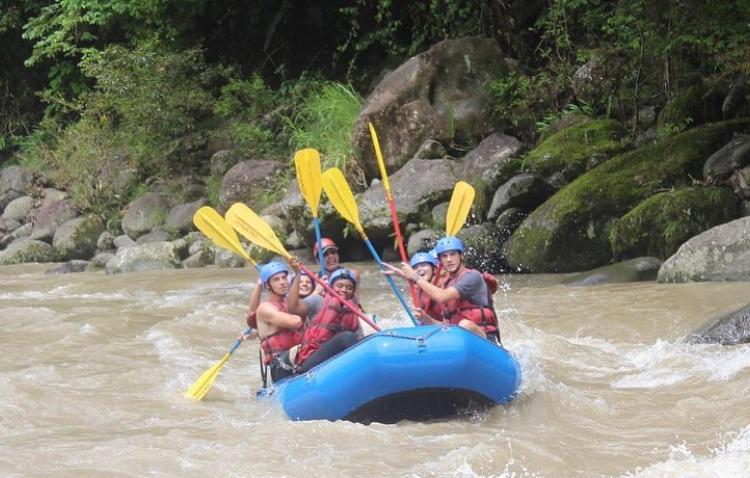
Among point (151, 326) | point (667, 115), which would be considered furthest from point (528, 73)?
point (151, 326)

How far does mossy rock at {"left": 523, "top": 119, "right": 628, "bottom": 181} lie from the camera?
34.7 ft

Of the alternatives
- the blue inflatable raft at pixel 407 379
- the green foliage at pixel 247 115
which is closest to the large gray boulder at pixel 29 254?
the green foliage at pixel 247 115

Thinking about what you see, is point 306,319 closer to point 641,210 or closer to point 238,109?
point 641,210

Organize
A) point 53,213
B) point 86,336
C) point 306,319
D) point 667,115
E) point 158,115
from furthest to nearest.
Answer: point 53,213, point 158,115, point 667,115, point 86,336, point 306,319

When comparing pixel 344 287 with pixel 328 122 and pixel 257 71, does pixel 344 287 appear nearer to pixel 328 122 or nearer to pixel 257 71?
pixel 328 122

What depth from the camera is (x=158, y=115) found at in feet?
50.2

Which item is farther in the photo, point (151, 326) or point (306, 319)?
point (151, 326)

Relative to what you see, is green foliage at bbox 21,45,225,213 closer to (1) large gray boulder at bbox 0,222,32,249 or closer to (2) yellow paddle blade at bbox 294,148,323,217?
(1) large gray boulder at bbox 0,222,32,249

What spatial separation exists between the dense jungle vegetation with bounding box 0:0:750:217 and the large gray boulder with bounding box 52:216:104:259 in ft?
1.25

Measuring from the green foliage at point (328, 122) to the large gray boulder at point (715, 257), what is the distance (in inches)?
204

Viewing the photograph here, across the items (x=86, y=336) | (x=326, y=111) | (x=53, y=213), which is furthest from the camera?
(x=53, y=213)

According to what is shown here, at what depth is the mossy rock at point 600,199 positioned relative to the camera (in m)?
9.55

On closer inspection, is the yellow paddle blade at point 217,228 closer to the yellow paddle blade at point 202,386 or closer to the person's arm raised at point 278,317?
the yellow paddle blade at point 202,386

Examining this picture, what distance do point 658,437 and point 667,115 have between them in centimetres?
644
